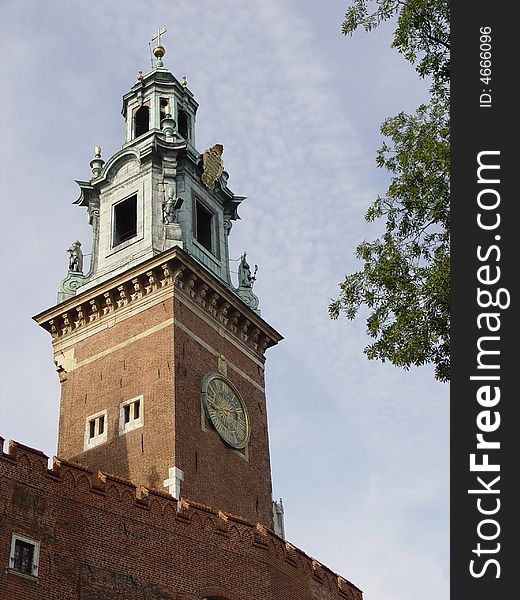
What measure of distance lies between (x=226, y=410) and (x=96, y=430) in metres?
5.07

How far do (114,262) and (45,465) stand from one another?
18694 mm

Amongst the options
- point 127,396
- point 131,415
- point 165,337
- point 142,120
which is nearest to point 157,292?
point 165,337

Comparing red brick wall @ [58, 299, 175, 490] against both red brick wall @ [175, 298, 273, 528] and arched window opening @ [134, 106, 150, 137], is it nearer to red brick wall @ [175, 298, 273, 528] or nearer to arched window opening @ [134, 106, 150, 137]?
red brick wall @ [175, 298, 273, 528]

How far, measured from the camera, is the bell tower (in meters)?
37.6

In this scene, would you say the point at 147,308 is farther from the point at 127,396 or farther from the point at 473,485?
the point at 473,485

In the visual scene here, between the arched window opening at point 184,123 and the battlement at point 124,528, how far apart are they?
2396 cm

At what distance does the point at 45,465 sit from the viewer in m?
25.6

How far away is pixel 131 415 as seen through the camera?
38312 mm

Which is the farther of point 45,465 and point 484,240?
point 45,465

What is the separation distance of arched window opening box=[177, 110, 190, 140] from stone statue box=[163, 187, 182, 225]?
6.27 metres

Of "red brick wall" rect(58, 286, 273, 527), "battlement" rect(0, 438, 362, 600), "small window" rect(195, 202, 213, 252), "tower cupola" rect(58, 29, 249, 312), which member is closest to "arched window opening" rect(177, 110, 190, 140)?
"tower cupola" rect(58, 29, 249, 312)

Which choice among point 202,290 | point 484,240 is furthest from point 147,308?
point 484,240

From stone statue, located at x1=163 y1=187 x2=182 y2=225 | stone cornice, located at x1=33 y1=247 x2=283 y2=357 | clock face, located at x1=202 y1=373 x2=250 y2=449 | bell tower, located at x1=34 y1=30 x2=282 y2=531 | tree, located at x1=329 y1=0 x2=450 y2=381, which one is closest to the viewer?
tree, located at x1=329 y1=0 x2=450 y2=381

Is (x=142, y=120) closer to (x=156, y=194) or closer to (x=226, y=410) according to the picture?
(x=156, y=194)
